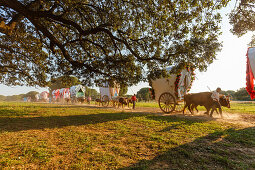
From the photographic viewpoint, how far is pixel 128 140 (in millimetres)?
3924

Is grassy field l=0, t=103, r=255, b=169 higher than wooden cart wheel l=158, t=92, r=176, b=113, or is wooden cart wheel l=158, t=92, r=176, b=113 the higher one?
wooden cart wheel l=158, t=92, r=176, b=113

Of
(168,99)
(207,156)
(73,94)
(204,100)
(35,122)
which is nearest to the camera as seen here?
(207,156)

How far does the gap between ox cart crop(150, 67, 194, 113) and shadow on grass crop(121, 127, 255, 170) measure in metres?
6.39

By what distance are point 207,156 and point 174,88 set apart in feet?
25.8

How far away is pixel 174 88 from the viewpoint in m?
10.4

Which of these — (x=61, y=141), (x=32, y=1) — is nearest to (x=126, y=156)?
(x=61, y=141)

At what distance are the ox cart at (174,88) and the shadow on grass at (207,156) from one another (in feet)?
21.0

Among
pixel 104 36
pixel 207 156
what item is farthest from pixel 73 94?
pixel 207 156

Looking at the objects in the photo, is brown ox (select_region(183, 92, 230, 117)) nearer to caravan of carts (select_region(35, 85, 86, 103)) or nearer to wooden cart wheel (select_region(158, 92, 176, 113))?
wooden cart wheel (select_region(158, 92, 176, 113))

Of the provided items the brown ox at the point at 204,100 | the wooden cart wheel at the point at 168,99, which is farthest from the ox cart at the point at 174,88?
the brown ox at the point at 204,100

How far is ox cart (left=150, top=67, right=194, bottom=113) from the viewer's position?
33.6ft

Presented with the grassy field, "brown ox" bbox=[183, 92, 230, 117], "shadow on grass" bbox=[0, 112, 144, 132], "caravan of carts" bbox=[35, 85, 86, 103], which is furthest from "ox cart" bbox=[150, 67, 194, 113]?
"caravan of carts" bbox=[35, 85, 86, 103]

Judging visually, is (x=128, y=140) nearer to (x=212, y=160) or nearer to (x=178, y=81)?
(x=212, y=160)

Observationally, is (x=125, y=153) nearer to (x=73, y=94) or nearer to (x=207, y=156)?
(x=207, y=156)
